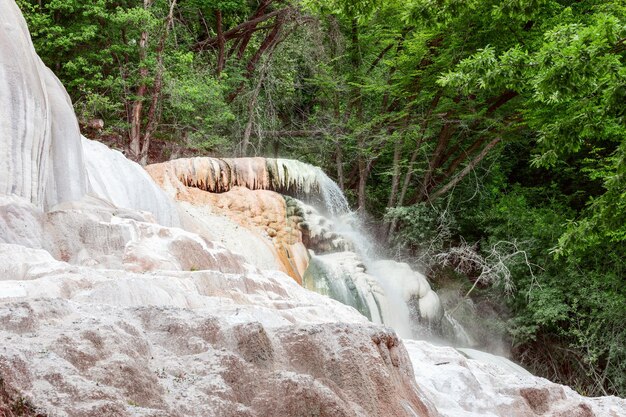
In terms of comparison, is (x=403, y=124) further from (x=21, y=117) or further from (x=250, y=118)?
(x=21, y=117)

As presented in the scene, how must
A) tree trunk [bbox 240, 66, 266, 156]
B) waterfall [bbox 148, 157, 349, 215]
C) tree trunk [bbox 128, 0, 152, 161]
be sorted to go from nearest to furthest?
waterfall [bbox 148, 157, 349, 215] → tree trunk [bbox 128, 0, 152, 161] → tree trunk [bbox 240, 66, 266, 156]

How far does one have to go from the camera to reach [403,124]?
16781 mm

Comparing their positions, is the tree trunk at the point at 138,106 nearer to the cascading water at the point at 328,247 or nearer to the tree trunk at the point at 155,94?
the tree trunk at the point at 155,94

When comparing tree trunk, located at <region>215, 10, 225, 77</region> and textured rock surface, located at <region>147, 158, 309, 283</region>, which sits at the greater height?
tree trunk, located at <region>215, 10, 225, 77</region>

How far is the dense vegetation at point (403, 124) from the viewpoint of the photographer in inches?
547

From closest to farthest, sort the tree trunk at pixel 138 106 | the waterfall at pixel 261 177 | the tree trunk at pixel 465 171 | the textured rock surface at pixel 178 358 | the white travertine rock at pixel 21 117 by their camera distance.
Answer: the textured rock surface at pixel 178 358
the white travertine rock at pixel 21 117
the waterfall at pixel 261 177
the tree trunk at pixel 138 106
the tree trunk at pixel 465 171

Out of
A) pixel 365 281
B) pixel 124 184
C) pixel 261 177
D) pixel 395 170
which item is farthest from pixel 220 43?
pixel 124 184

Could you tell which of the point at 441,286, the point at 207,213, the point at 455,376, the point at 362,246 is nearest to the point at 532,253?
the point at 441,286

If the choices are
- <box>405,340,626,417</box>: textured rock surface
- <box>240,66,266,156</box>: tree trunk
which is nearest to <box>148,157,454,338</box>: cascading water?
<box>240,66,266,156</box>: tree trunk

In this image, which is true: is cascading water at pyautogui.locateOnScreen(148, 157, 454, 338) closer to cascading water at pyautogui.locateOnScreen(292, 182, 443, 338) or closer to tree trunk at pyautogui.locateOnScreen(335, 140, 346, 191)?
cascading water at pyautogui.locateOnScreen(292, 182, 443, 338)

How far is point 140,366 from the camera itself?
3035 millimetres

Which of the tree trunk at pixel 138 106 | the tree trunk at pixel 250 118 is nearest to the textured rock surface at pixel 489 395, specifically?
the tree trunk at pixel 138 106

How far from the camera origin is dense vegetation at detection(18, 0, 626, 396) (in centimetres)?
1390

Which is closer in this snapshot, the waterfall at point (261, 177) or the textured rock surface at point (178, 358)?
the textured rock surface at point (178, 358)
